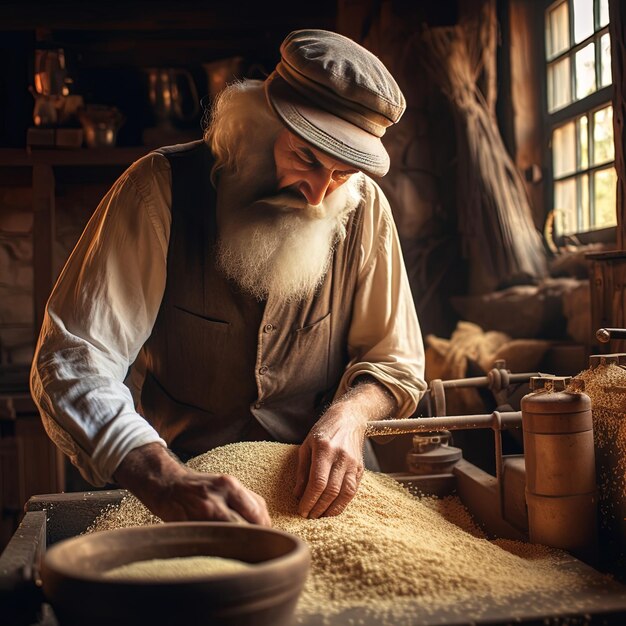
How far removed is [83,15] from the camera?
15.6ft

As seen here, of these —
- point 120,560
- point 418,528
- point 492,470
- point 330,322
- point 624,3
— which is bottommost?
point 492,470

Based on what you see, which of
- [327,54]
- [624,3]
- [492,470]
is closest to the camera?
[327,54]

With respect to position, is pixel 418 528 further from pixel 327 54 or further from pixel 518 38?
pixel 518 38

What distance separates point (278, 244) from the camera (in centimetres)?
198

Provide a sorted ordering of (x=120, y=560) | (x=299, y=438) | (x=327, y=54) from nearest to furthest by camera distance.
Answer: (x=120, y=560) < (x=327, y=54) < (x=299, y=438)

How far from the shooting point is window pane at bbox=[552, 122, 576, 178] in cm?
407

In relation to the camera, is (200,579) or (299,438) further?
(299,438)

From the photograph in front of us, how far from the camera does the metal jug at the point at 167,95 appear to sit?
4633 mm

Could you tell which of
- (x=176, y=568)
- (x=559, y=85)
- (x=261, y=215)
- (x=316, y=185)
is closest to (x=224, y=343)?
(x=261, y=215)

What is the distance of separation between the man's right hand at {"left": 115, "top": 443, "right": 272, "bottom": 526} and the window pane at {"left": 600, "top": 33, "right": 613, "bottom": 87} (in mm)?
3007

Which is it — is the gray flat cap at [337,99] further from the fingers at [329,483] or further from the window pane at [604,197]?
the window pane at [604,197]

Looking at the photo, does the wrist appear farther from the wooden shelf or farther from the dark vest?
the wooden shelf

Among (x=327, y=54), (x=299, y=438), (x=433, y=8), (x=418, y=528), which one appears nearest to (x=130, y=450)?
(x=418, y=528)

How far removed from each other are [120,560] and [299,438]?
1003 mm
